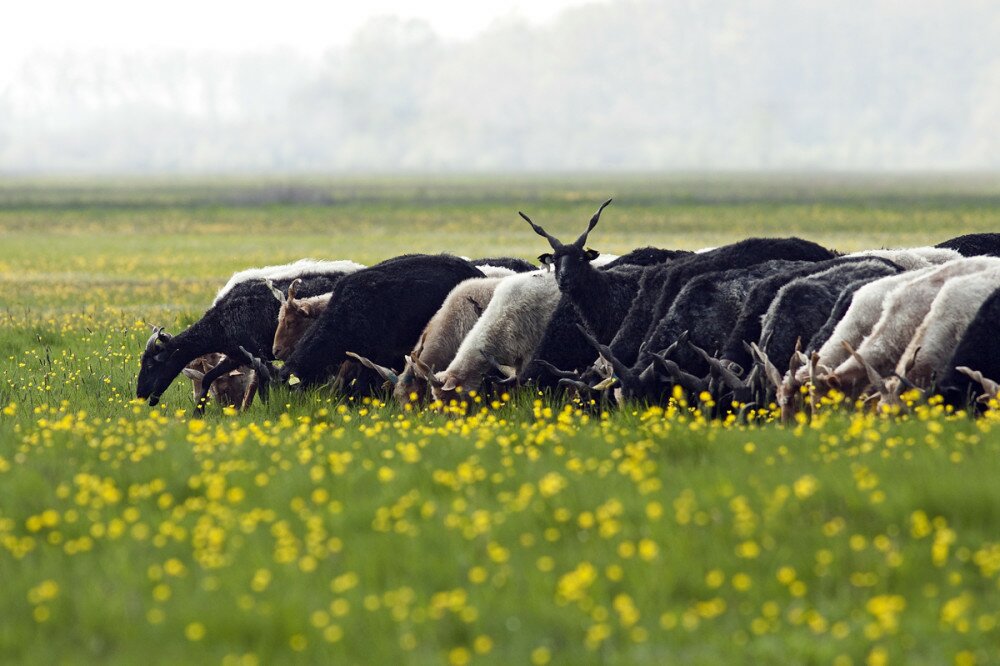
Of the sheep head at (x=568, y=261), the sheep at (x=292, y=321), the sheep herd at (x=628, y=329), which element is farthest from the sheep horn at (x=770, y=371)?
the sheep at (x=292, y=321)

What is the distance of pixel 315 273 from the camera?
66.8ft

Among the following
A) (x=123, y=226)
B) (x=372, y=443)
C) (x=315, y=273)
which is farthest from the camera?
(x=123, y=226)

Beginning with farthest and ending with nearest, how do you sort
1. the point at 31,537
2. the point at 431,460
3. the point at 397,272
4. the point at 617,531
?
the point at 397,272 → the point at 431,460 → the point at 31,537 → the point at 617,531

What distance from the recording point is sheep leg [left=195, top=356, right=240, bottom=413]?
17.5 m

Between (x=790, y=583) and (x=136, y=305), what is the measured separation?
25091 millimetres

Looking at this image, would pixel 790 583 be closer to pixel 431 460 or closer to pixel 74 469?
pixel 431 460

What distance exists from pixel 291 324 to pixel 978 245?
889 cm

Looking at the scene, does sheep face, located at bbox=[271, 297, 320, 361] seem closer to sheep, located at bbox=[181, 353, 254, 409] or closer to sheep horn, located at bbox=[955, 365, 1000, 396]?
sheep, located at bbox=[181, 353, 254, 409]

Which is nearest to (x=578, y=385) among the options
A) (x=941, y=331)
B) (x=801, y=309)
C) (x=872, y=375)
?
(x=801, y=309)

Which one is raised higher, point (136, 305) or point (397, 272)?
point (397, 272)

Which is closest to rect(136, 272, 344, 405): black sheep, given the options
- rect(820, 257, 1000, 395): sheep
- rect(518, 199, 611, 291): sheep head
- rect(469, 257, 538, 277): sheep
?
rect(469, 257, 538, 277): sheep

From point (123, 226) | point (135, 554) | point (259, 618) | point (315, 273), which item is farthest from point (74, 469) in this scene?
point (123, 226)

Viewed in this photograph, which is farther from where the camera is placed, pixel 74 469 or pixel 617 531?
pixel 74 469

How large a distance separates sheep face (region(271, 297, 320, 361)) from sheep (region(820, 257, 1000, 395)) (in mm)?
7011
